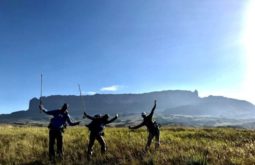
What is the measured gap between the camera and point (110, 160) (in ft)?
49.9

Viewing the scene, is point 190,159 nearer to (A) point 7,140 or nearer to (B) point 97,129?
(B) point 97,129

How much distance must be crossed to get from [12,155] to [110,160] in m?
4.83

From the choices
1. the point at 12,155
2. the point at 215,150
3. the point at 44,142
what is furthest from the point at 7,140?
the point at 215,150

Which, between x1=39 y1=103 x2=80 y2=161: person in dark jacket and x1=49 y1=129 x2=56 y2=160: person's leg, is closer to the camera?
x1=49 y1=129 x2=56 y2=160: person's leg

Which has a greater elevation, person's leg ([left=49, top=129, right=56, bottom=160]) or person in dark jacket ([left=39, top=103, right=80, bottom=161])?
person in dark jacket ([left=39, top=103, right=80, bottom=161])

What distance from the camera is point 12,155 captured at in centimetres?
1744

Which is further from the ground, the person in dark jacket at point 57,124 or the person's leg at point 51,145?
the person in dark jacket at point 57,124

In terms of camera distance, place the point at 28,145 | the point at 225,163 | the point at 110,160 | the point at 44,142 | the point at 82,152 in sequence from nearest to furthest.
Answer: the point at 225,163
the point at 110,160
the point at 82,152
the point at 28,145
the point at 44,142

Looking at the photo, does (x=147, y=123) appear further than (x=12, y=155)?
Yes

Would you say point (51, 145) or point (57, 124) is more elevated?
point (57, 124)

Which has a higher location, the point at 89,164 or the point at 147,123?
the point at 147,123

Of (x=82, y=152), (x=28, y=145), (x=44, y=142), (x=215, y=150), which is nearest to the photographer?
(x=215, y=150)

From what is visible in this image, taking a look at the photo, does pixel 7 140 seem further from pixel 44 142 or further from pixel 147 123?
pixel 147 123

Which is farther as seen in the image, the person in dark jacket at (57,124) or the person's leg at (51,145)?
the person in dark jacket at (57,124)
